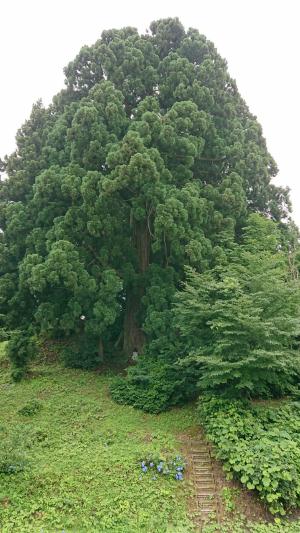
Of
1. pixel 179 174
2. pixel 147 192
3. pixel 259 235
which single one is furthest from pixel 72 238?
pixel 259 235

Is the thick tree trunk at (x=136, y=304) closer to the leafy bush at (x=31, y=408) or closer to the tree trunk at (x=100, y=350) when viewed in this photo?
the tree trunk at (x=100, y=350)

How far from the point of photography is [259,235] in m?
11.4

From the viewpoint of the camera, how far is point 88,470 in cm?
683

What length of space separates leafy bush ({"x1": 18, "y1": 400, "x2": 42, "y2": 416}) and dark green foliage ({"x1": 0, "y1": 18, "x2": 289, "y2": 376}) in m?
2.18

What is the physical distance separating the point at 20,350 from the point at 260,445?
7571 millimetres

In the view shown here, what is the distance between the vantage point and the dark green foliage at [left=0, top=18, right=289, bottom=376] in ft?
35.1

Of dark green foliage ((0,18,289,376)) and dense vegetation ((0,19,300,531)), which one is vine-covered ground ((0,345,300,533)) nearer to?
dense vegetation ((0,19,300,531))

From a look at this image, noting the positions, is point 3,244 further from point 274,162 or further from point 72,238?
point 274,162

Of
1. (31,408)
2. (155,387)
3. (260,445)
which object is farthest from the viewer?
(155,387)

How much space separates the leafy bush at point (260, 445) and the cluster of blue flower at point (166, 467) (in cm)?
73

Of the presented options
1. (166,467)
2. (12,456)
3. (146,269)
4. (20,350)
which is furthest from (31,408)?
(146,269)

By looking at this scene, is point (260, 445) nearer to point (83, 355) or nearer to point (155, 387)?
point (155, 387)

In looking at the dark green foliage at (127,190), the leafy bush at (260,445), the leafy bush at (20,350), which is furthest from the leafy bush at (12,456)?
the leafy bush at (20,350)

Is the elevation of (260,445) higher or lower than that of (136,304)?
lower
